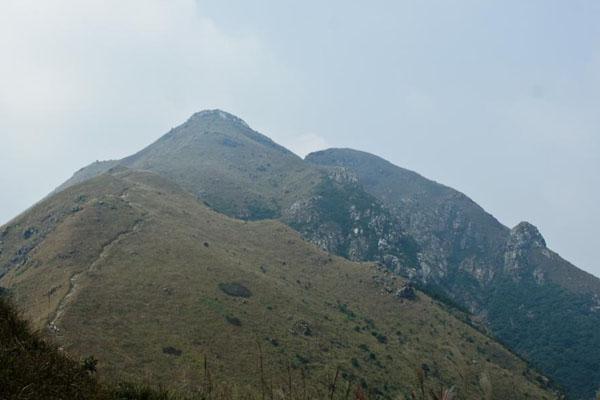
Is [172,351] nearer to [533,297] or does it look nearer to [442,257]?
[533,297]

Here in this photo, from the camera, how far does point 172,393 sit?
8352 millimetres

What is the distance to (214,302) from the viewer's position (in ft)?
200

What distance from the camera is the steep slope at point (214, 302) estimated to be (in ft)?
156

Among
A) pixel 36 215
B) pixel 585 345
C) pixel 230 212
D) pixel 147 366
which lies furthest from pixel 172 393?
pixel 585 345

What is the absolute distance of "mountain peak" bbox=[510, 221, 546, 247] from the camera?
191 metres

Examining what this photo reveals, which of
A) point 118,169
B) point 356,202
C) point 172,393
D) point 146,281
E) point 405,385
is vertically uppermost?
point 356,202

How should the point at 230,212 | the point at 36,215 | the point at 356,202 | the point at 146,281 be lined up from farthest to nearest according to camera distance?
1. the point at 356,202
2. the point at 230,212
3. the point at 36,215
4. the point at 146,281

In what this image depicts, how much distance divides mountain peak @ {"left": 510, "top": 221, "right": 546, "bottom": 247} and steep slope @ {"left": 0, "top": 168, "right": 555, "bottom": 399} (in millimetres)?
116969

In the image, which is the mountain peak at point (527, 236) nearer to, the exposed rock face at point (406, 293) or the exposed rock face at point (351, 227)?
the exposed rock face at point (351, 227)

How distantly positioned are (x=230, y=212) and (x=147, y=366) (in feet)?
340

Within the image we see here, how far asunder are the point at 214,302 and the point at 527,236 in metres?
168

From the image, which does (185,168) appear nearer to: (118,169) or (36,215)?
(118,169)

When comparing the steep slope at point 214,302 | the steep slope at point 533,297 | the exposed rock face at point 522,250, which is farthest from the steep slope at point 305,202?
the steep slope at point 214,302

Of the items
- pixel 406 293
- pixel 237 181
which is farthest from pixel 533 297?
pixel 237 181
